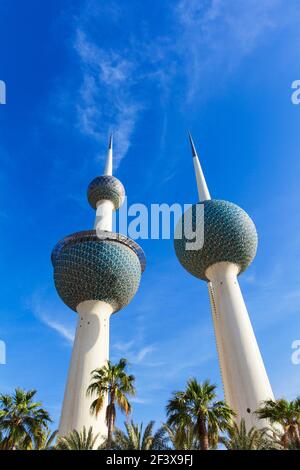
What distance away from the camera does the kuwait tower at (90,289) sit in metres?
47.6

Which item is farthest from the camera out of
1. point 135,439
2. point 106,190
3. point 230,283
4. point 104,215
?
point 106,190

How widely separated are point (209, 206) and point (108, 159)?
104 ft

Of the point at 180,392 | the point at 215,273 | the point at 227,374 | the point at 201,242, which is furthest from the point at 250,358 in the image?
the point at 180,392

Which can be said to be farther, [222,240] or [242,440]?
[222,240]

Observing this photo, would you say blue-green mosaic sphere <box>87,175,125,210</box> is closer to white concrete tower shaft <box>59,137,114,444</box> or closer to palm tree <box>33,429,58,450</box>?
white concrete tower shaft <box>59,137,114,444</box>

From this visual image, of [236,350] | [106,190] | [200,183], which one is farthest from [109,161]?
[236,350]

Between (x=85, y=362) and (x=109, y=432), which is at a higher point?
(x=85, y=362)

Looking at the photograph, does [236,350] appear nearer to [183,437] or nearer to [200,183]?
[183,437]

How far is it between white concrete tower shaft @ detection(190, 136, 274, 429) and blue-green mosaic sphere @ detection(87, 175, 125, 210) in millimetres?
26953

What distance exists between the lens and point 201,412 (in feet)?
76.2

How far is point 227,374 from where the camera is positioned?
168 ft

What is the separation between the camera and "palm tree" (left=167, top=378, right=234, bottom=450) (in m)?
22.9

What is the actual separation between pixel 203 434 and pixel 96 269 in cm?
3859

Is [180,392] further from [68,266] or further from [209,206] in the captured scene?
[209,206]
